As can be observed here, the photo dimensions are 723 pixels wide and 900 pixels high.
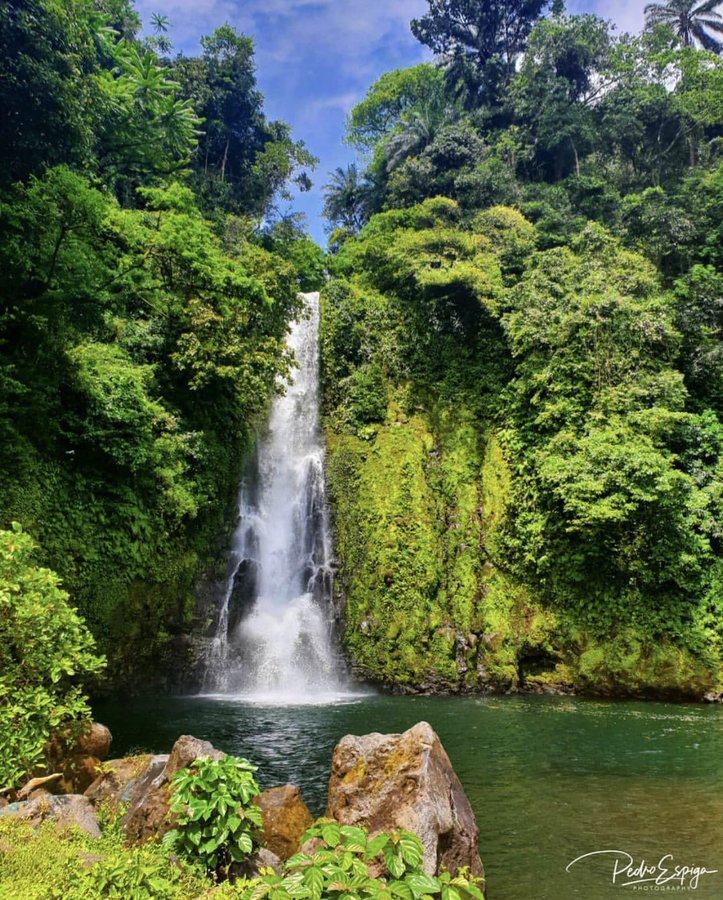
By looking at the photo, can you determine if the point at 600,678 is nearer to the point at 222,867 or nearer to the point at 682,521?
the point at 682,521

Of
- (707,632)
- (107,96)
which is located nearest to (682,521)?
(707,632)

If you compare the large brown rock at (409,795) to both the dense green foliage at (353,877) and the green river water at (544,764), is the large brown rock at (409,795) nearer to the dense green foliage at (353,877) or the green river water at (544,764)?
the green river water at (544,764)

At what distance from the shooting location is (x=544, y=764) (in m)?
7.15

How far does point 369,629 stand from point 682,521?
24.8 feet

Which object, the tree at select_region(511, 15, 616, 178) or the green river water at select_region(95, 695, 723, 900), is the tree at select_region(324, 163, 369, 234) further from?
the green river water at select_region(95, 695, 723, 900)

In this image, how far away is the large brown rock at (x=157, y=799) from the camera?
13.5ft

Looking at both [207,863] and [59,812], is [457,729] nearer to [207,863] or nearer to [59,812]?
[207,863]

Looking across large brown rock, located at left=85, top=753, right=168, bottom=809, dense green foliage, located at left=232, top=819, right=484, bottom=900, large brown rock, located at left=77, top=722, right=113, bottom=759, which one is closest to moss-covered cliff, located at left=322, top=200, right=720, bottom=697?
large brown rock, located at left=77, top=722, right=113, bottom=759

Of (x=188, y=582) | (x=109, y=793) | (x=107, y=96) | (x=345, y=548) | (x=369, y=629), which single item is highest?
(x=107, y=96)

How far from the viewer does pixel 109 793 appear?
511 cm

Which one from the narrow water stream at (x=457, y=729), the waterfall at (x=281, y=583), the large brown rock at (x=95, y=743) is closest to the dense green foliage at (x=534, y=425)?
the waterfall at (x=281, y=583)

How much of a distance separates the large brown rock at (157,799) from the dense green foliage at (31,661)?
91 cm

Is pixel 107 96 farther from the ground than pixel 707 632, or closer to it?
farther from the ground

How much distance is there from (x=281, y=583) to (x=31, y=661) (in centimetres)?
1039
